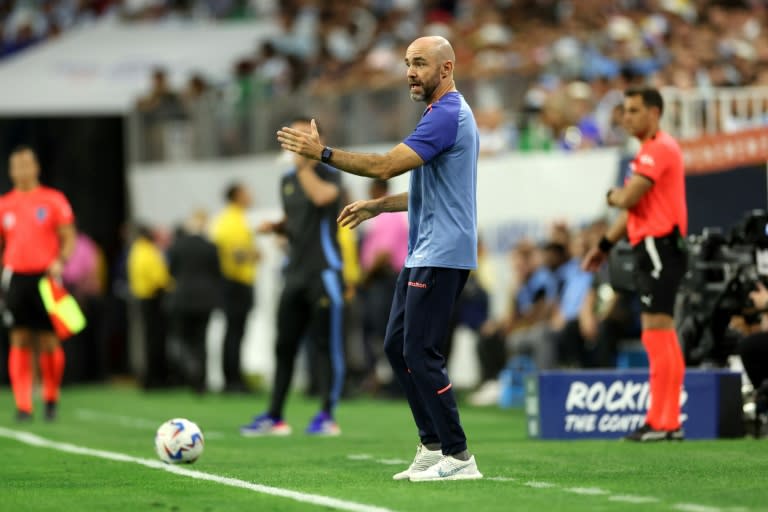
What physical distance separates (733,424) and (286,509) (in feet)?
15.9

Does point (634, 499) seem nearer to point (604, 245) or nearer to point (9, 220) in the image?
point (604, 245)

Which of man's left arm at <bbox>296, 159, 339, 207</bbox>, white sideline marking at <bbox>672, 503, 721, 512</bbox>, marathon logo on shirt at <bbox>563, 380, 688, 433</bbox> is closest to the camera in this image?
white sideline marking at <bbox>672, 503, 721, 512</bbox>

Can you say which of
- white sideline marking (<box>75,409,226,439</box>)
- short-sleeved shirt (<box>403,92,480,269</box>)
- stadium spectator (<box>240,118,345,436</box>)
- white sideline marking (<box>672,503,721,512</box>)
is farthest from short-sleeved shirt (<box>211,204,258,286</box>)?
white sideline marking (<box>672,503,721,512</box>)

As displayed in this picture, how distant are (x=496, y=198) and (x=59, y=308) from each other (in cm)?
635

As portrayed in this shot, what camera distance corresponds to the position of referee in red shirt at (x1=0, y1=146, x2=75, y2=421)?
14.5 metres

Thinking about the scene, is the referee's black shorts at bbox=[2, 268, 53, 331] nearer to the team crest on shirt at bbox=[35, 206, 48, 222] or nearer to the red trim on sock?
the team crest on shirt at bbox=[35, 206, 48, 222]

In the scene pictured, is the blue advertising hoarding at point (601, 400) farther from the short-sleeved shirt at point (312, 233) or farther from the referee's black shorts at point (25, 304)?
the referee's black shorts at point (25, 304)

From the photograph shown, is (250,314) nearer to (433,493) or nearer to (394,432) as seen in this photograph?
(394,432)

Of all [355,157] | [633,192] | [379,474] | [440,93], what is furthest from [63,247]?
[355,157]

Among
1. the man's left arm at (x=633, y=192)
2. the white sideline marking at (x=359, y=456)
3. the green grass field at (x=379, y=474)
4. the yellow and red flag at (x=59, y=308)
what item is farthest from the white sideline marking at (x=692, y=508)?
the yellow and red flag at (x=59, y=308)

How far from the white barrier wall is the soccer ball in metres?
8.38

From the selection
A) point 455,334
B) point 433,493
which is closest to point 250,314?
point 455,334

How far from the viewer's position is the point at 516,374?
16875mm

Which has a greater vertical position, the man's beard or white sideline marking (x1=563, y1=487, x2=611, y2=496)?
the man's beard
